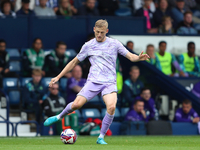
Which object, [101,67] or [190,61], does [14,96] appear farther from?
[190,61]

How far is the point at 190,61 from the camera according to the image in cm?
1539

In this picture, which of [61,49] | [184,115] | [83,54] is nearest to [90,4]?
[61,49]

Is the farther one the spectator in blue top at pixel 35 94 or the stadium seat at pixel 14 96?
the stadium seat at pixel 14 96

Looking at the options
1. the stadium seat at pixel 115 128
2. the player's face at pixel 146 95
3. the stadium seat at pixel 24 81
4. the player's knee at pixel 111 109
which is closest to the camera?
the player's knee at pixel 111 109

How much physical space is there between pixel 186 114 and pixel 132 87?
5.32 ft

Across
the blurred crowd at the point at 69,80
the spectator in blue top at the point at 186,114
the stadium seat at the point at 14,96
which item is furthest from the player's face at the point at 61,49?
the spectator in blue top at the point at 186,114

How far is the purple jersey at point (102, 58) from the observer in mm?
8156

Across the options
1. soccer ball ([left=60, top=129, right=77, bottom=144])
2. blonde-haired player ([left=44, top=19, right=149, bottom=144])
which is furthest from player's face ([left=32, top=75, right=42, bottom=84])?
soccer ball ([left=60, top=129, right=77, bottom=144])

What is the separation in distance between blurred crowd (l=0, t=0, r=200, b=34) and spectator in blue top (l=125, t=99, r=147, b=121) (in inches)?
141

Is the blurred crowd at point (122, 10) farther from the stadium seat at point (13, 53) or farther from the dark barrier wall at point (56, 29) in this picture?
the stadium seat at point (13, 53)

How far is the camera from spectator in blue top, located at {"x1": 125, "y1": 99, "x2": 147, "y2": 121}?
42.8 feet

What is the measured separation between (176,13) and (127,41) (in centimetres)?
291

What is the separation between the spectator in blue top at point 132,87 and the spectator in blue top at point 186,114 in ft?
4.03

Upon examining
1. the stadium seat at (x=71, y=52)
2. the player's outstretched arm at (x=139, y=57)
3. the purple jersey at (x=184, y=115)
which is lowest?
the purple jersey at (x=184, y=115)
